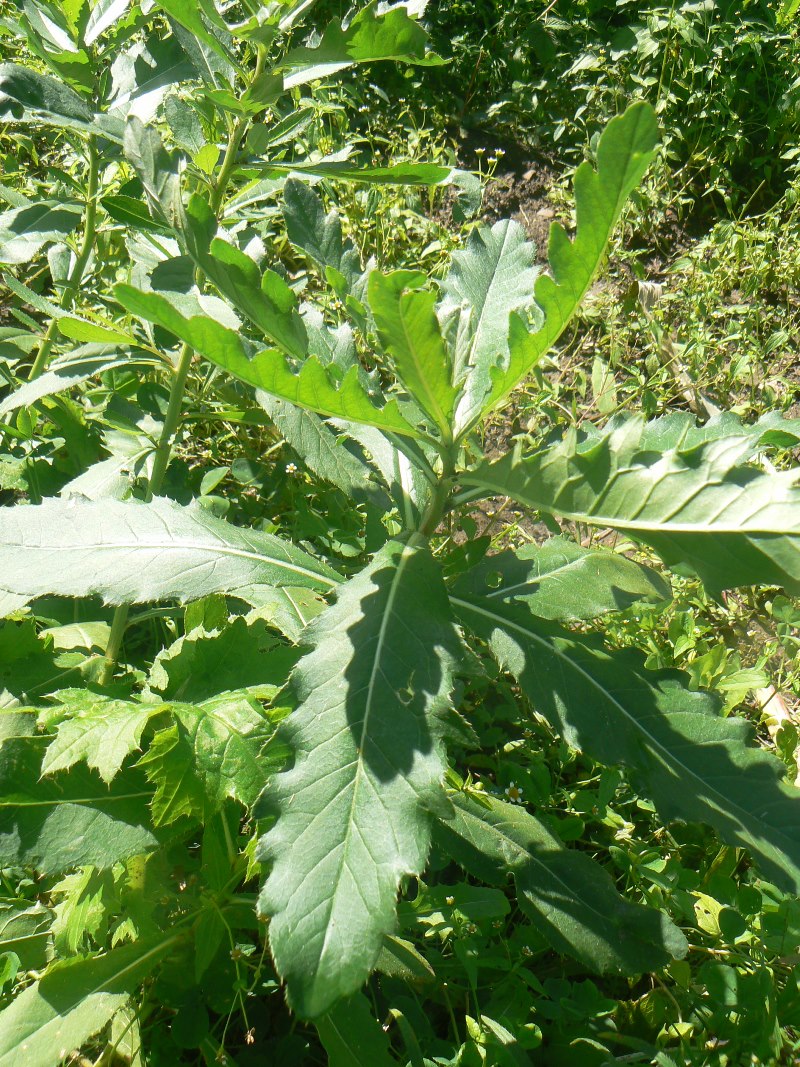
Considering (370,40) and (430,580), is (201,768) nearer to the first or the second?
(430,580)

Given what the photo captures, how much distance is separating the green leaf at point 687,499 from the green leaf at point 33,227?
64.0 inches

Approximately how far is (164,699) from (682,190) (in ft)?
11.4

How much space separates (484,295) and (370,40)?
56 cm

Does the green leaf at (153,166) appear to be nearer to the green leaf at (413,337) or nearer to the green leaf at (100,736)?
the green leaf at (413,337)

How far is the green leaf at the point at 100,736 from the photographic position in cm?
150

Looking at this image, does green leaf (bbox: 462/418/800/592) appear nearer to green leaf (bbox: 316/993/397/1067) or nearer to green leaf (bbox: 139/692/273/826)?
green leaf (bbox: 139/692/273/826)

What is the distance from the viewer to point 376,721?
1.42m

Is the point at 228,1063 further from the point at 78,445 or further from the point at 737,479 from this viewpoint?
the point at 78,445

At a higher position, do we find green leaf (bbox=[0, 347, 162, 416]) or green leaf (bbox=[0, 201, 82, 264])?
green leaf (bbox=[0, 201, 82, 264])

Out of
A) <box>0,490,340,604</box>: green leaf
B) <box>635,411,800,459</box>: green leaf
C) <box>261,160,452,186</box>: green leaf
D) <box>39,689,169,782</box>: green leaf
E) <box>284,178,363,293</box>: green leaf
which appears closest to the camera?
<box>39,689,169,782</box>: green leaf

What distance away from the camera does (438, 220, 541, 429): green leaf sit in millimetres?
1784

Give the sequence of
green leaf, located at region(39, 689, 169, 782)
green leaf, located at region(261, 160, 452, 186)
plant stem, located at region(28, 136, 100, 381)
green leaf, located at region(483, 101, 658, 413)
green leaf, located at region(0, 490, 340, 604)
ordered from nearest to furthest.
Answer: green leaf, located at region(483, 101, 658, 413), green leaf, located at region(39, 689, 169, 782), green leaf, located at region(0, 490, 340, 604), green leaf, located at region(261, 160, 452, 186), plant stem, located at region(28, 136, 100, 381)

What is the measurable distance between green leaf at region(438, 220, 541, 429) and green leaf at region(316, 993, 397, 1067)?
1.18 m

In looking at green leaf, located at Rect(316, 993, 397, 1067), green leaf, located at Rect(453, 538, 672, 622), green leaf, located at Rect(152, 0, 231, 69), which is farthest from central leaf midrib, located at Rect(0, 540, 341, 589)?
green leaf, located at Rect(152, 0, 231, 69)
